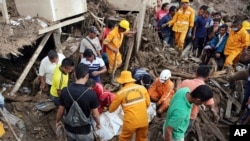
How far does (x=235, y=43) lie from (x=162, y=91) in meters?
2.83

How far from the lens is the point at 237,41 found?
8.21 meters

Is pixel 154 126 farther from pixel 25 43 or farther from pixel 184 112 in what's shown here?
pixel 25 43

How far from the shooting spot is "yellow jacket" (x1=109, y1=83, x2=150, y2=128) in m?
5.28

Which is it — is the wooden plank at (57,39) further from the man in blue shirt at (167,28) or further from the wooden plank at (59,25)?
the man in blue shirt at (167,28)

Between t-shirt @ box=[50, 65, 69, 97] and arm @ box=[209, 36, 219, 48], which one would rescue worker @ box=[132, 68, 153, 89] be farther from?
arm @ box=[209, 36, 219, 48]

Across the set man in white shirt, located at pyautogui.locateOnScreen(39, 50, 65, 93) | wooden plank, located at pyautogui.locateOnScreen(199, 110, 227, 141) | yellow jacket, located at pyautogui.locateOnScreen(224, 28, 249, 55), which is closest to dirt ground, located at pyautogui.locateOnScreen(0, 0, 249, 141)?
wooden plank, located at pyautogui.locateOnScreen(199, 110, 227, 141)

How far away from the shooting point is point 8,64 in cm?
889

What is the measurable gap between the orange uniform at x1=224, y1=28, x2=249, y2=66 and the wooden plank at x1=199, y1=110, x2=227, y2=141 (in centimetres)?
221

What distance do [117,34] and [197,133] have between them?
Answer: 2.95 m

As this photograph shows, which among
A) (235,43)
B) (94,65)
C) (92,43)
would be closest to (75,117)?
(94,65)

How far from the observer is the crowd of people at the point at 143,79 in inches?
189

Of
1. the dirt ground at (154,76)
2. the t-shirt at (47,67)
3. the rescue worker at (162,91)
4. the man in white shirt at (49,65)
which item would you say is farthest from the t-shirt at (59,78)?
the rescue worker at (162,91)

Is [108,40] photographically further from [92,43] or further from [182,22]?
[182,22]

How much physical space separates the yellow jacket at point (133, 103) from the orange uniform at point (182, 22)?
4.49 metres
